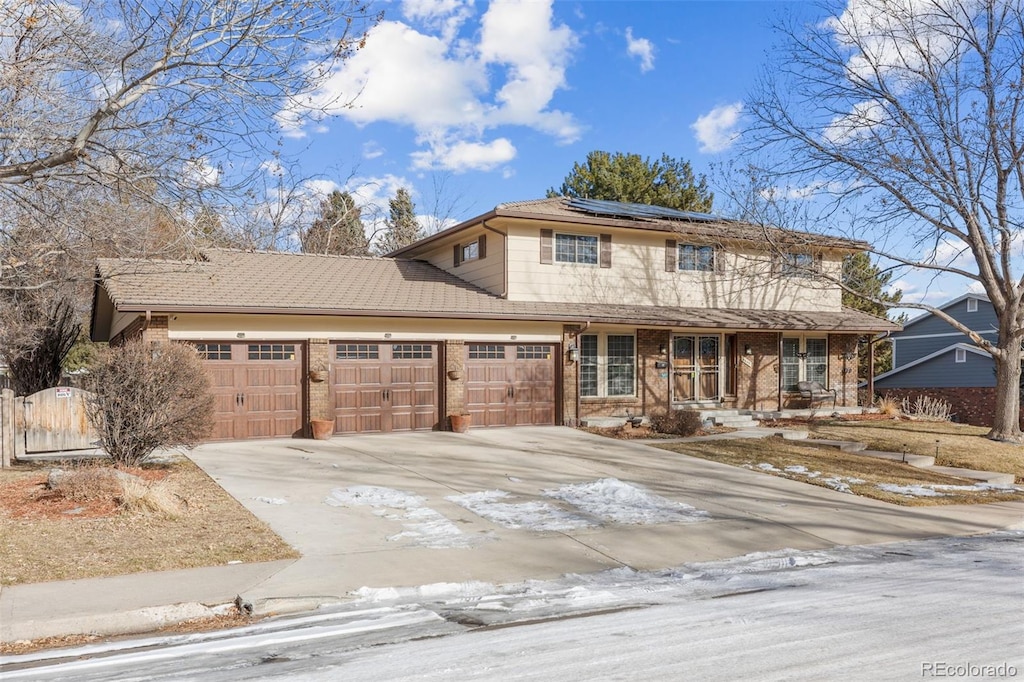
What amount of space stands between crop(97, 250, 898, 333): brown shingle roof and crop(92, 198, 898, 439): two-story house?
0.25 ft

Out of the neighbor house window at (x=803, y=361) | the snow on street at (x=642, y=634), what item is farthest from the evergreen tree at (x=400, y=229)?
the snow on street at (x=642, y=634)

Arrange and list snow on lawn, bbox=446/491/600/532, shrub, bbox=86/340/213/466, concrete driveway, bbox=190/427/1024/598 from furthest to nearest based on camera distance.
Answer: shrub, bbox=86/340/213/466 → snow on lawn, bbox=446/491/600/532 → concrete driveway, bbox=190/427/1024/598

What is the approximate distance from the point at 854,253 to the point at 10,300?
1048 inches

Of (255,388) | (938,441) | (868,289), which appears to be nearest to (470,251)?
(255,388)

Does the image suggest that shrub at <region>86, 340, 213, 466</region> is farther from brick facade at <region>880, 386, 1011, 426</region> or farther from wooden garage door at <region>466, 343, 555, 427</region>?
brick facade at <region>880, 386, 1011, 426</region>

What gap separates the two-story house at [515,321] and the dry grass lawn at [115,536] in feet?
18.7

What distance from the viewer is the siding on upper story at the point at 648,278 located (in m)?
20.1

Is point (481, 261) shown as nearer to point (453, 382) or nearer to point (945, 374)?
point (453, 382)

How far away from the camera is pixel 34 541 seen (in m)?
8.04

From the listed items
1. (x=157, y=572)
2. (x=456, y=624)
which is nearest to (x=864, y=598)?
(x=456, y=624)

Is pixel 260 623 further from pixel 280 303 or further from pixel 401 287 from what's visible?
pixel 401 287

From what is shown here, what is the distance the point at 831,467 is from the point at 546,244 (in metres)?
9.13

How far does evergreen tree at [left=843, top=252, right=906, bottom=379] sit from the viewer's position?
1980cm

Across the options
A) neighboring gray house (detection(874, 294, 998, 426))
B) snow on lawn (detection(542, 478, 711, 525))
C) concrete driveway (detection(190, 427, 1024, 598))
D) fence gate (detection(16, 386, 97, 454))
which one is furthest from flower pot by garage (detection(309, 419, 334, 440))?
neighboring gray house (detection(874, 294, 998, 426))
